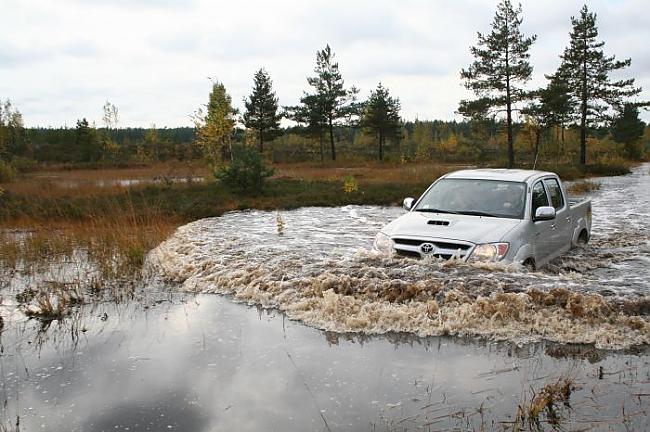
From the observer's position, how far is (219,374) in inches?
213

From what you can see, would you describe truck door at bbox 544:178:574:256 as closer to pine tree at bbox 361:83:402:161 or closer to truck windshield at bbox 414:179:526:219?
truck windshield at bbox 414:179:526:219

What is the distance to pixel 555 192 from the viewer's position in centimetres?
923

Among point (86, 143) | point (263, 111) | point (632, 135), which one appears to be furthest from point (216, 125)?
point (632, 135)

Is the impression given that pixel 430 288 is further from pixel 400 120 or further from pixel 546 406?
pixel 400 120

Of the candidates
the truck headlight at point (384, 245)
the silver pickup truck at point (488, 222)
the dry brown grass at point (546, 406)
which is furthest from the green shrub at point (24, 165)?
the dry brown grass at point (546, 406)

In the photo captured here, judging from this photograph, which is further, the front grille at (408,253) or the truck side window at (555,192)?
the truck side window at (555,192)

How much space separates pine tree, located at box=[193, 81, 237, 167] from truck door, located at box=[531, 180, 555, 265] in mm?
19698

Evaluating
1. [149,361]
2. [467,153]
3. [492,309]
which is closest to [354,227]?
[492,309]

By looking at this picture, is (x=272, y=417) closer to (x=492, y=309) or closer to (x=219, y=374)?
(x=219, y=374)

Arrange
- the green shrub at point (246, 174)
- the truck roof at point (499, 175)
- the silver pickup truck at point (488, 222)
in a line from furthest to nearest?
1. the green shrub at point (246, 174)
2. the truck roof at point (499, 175)
3. the silver pickup truck at point (488, 222)

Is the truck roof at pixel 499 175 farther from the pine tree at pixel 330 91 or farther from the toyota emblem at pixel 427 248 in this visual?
the pine tree at pixel 330 91

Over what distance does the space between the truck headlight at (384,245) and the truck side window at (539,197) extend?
2209mm

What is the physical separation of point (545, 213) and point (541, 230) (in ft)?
1.31

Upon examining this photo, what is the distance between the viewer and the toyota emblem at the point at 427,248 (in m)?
7.40
